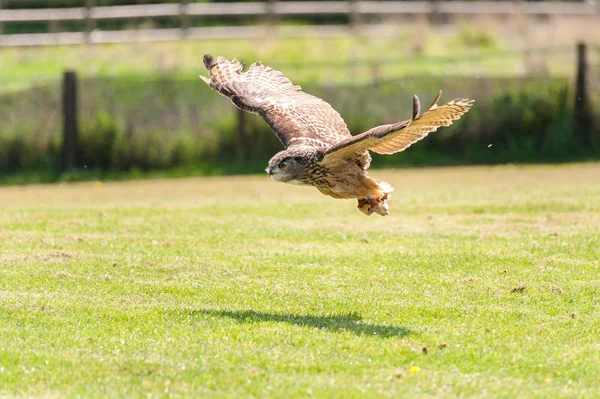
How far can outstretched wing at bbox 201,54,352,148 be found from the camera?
386 inches

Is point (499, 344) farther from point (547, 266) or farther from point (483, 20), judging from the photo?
point (483, 20)

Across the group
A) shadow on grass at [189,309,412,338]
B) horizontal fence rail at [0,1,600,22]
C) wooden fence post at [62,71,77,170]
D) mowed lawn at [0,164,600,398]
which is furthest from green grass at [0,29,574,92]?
shadow on grass at [189,309,412,338]

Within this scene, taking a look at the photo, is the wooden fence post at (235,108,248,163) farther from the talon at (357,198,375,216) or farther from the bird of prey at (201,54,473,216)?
the talon at (357,198,375,216)

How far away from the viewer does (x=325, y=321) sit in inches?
318

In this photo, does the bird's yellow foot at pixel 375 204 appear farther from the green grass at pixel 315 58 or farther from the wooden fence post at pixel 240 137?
the green grass at pixel 315 58

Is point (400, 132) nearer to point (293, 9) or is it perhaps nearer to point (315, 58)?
point (315, 58)

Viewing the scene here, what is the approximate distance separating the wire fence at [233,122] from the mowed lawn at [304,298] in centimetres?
390

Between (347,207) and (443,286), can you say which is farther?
(347,207)

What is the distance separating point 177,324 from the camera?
26.1ft

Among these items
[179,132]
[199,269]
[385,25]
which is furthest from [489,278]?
[385,25]

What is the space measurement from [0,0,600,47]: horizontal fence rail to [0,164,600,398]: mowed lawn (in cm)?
1041

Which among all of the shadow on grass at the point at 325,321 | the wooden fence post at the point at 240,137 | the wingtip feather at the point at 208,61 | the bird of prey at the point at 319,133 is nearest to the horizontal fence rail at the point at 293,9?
the wooden fence post at the point at 240,137

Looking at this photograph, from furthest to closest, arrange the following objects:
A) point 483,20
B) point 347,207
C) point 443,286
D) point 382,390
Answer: point 483,20, point 347,207, point 443,286, point 382,390

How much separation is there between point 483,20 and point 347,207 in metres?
13.3
